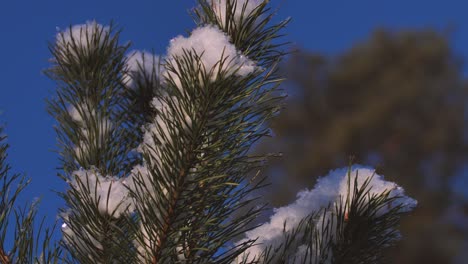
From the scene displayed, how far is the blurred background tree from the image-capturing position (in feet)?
25.3

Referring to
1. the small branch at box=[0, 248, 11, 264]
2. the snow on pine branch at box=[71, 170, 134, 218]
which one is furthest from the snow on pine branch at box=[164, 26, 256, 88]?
the small branch at box=[0, 248, 11, 264]

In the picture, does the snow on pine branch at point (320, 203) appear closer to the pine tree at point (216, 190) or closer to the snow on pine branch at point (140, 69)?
the pine tree at point (216, 190)

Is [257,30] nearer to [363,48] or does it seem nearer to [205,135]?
[205,135]

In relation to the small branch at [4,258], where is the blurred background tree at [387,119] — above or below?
above

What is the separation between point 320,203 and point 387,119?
7.21m

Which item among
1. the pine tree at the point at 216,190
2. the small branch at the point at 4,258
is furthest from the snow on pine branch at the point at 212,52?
the small branch at the point at 4,258

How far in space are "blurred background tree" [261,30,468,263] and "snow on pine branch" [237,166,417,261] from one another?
20.2 ft

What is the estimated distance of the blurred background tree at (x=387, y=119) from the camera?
771 centimetres

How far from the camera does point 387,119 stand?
806cm

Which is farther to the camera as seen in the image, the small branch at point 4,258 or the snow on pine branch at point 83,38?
the snow on pine branch at point 83,38

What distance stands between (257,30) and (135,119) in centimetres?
43

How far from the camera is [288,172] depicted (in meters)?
8.04

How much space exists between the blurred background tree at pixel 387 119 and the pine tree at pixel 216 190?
20.3 ft

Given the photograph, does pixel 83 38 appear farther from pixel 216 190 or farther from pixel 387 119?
pixel 387 119
